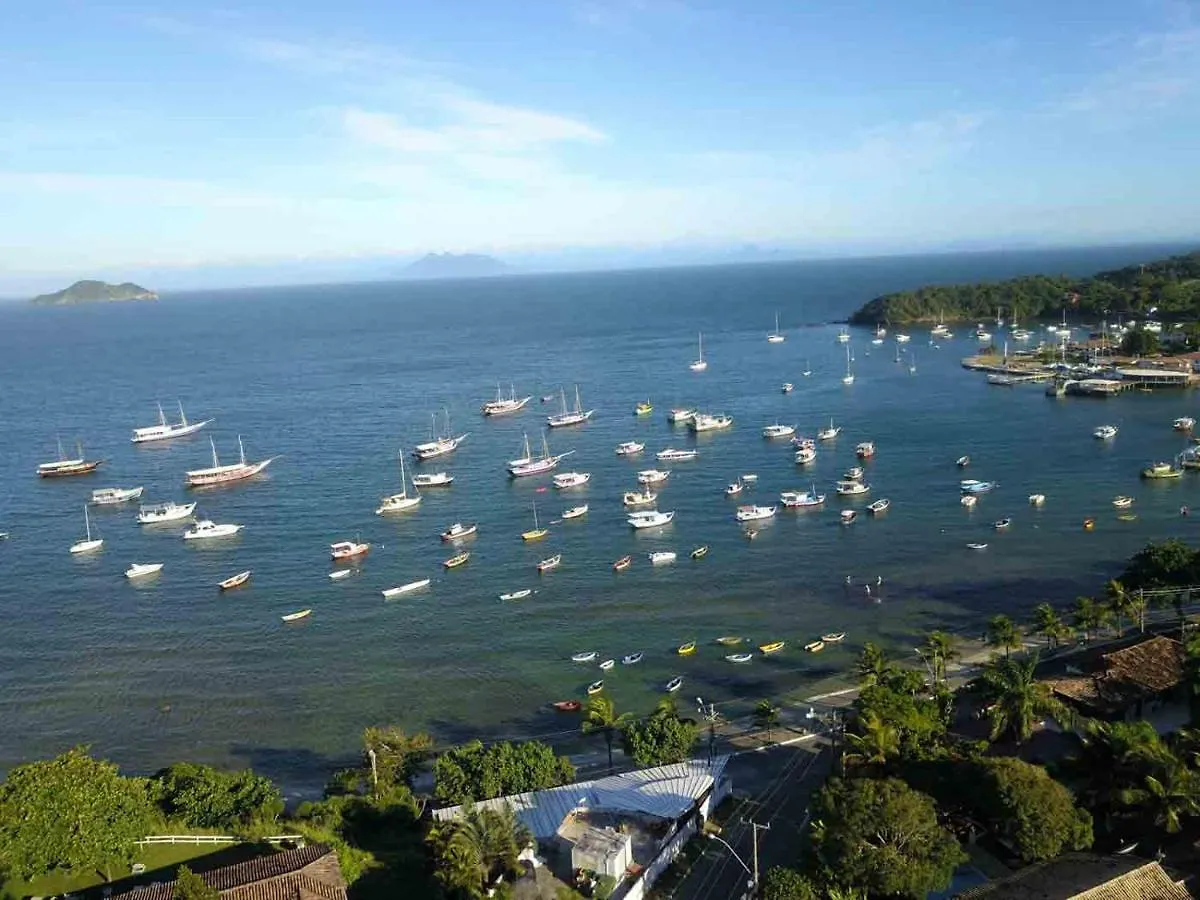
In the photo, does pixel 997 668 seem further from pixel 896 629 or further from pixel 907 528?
pixel 907 528

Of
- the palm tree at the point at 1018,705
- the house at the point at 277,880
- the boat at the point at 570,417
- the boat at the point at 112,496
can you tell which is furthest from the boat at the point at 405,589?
the boat at the point at 570,417

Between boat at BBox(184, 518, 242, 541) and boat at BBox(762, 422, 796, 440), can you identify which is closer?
boat at BBox(184, 518, 242, 541)

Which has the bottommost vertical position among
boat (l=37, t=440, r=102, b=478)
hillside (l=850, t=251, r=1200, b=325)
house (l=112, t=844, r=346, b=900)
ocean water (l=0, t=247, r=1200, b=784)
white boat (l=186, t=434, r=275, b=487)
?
ocean water (l=0, t=247, r=1200, b=784)

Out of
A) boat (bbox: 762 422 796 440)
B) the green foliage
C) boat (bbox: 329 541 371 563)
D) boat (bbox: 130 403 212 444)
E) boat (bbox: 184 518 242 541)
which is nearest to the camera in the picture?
the green foliage

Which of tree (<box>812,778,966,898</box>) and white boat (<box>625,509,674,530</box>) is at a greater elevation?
tree (<box>812,778,966,898</box>)

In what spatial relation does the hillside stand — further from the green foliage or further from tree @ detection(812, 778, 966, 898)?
tree @ detection(812, 778, 966, 898)

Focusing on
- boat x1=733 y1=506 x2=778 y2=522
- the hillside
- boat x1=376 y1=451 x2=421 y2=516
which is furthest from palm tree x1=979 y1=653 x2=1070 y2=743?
the hillside

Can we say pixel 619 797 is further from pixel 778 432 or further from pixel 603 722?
pixel 778 432

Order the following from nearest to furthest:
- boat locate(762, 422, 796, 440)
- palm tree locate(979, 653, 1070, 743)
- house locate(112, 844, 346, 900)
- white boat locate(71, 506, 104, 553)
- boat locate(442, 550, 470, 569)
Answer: house locate(112, 844, 346, 900), palm tree locate(979, 653, 1070, 743), boat locate(442, 550, 470, 569), white boat locate(71, 506, 104, 553), boat locate(762, 422, 796, 440)
